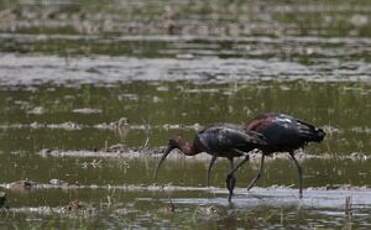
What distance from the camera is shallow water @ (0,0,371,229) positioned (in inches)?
494

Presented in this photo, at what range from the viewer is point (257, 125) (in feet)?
44.0

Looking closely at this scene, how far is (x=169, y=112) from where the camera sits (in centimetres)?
1958

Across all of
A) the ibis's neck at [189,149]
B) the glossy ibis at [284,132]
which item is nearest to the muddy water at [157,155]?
the ibis's neck at [189,149]

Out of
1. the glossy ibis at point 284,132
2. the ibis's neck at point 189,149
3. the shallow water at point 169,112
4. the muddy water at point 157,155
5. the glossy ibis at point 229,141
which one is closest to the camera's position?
the muddy water at point 157,155

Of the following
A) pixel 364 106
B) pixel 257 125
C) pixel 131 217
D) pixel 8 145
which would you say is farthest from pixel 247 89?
pixel 131 217

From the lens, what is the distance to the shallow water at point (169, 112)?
12539 mm

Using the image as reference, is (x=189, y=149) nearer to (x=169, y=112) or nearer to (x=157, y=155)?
(x=157, y=155)

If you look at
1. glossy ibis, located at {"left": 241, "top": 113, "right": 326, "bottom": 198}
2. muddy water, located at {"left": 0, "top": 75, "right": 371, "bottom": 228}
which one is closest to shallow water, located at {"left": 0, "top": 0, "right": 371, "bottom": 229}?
muddy water, located at {"left": 0, "top": 75, "right": 371, "bottom": 228}

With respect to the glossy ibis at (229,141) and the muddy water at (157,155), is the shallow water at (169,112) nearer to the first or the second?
the muddy water at (157,155)

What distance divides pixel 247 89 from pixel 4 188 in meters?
8.99

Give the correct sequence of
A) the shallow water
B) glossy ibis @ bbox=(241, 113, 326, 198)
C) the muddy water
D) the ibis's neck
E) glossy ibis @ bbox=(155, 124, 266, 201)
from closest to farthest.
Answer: the muddy water → the shallow water → glossy ibis @ bbox=(155, 124, 266, 201) → glossy ibis @ bbox=(241, 113, 326, 198) → the ibis's neck

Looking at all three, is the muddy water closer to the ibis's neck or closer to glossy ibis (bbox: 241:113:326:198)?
the ibis's neck

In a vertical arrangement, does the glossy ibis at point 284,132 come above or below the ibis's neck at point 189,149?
above

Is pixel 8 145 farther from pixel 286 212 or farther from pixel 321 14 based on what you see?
pixel 321 14
